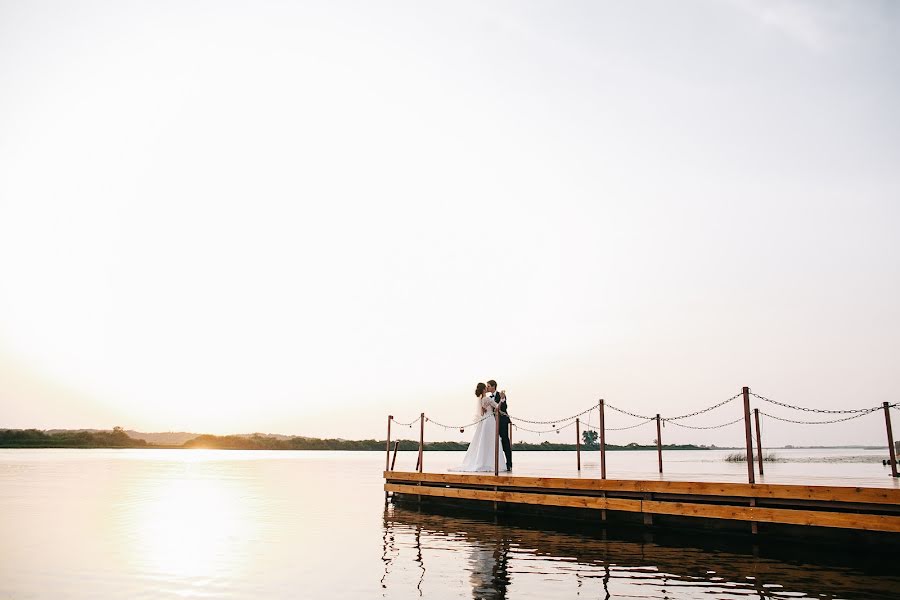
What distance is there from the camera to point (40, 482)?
3231 centimetres

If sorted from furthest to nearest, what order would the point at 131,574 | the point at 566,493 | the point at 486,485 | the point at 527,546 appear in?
the point at 486,485 < the point at 566,493 < the point at 527,546 < the point at 131,574

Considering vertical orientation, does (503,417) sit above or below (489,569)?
above

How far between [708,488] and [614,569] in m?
3.36

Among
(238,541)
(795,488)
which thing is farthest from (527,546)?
(238,541)

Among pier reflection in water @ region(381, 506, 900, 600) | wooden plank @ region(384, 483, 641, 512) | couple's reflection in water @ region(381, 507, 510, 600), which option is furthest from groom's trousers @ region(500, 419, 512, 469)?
pier reflection in water @ region(381, 506, 900, 600)

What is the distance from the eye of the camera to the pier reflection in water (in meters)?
9.02

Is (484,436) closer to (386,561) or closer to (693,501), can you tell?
(693,501)

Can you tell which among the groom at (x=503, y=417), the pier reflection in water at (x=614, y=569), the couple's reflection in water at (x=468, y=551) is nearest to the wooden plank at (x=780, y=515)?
the pier reflection in water at (x=614, y=569)

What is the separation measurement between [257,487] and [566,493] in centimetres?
2175

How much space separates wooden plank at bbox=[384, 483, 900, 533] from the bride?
3.43 ft

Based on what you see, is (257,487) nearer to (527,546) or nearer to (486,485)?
(486,485)

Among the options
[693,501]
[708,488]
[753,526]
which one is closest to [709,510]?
[708,488]

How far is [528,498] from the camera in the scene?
16.5 metres

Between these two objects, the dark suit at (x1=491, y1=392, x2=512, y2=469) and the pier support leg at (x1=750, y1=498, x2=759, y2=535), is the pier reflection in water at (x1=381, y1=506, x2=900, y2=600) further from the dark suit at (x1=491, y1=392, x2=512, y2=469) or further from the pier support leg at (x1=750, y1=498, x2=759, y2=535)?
the dark suit at (x1=491, y1=392, x2=512, y2=469)
